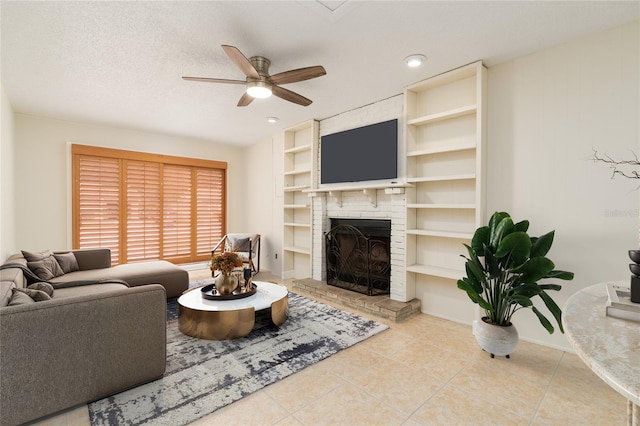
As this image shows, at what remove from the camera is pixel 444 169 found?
10.8ft

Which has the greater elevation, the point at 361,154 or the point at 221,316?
the point at 361,154

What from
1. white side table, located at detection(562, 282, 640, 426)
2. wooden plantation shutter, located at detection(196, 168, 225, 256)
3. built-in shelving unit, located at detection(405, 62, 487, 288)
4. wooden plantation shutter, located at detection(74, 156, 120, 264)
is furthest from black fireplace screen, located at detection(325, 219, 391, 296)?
wooden plantation shutter, located at detection(74, 156, 120, 264)

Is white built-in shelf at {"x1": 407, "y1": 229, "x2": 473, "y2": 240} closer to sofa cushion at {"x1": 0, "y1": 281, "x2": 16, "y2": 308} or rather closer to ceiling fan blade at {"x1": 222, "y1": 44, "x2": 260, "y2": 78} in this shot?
ceiling fan blade at {"x1": 222, "y1": 44, "x2": 260, "y2": 78}

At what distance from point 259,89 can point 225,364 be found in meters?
2.36

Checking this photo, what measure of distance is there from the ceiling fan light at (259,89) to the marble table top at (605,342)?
260cm

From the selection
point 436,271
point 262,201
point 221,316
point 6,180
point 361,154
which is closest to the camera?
point 221,316

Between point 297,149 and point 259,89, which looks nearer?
point 259,89

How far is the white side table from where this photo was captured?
651mm

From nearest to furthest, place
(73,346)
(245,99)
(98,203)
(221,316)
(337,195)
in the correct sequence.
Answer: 1. (73,346)
2. (221,316)
3. (245,99)
4. (337,195)
5. (98,203)

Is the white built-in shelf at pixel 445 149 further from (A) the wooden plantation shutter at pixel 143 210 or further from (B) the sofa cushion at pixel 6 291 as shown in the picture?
(A) the wooden plantation shutter at pixel 143 210

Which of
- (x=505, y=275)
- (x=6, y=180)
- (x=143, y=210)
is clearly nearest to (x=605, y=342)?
(x=505, y=275)

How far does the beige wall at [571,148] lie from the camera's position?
7.44 feet

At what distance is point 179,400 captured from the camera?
186 cm

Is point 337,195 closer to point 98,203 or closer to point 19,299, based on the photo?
point 19,299
